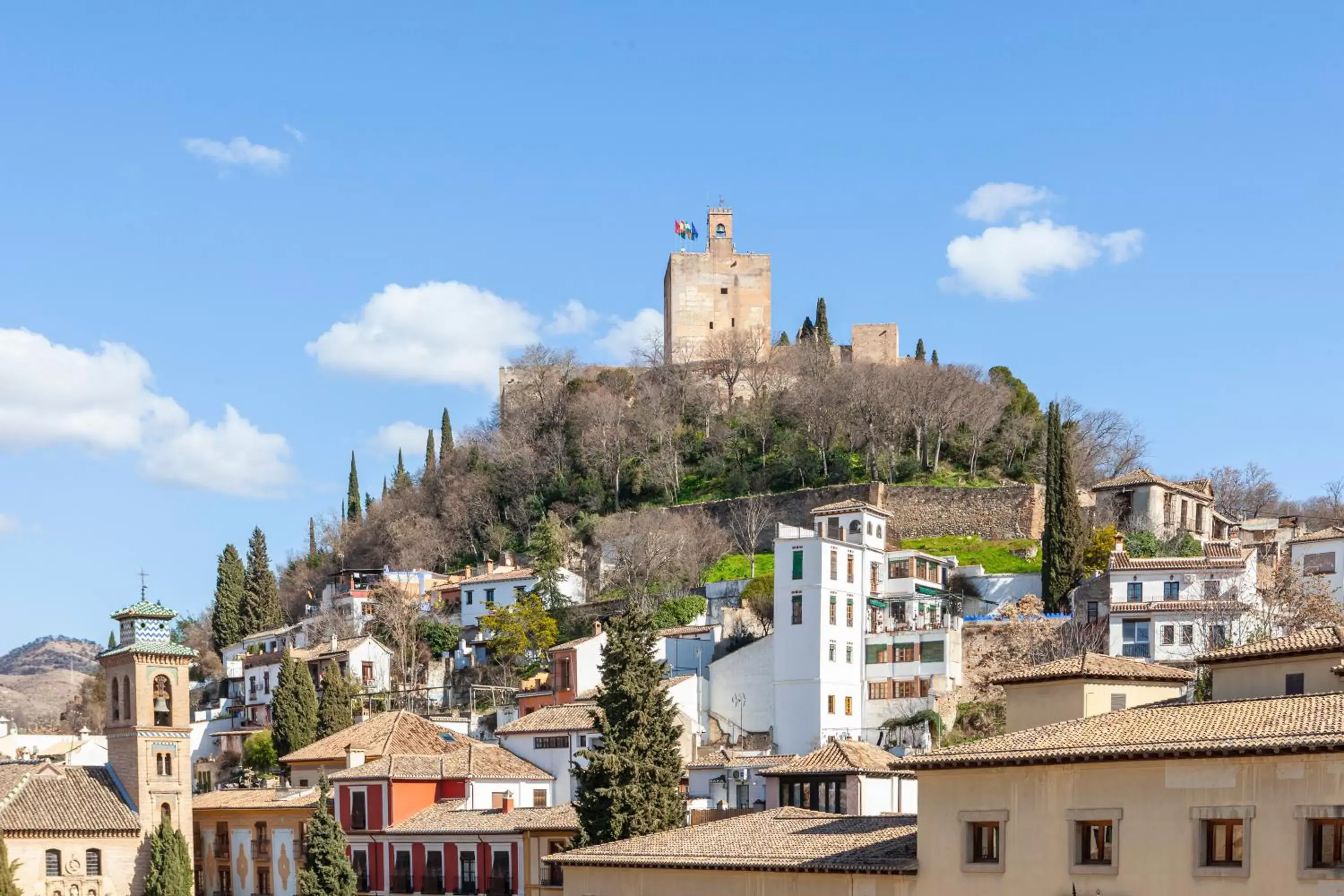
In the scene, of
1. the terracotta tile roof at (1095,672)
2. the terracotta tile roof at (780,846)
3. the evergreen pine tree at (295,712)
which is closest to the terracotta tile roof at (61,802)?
the evergreen pine tree at (295,712)

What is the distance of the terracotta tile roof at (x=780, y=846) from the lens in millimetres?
30516

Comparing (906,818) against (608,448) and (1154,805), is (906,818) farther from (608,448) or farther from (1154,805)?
(608,448)

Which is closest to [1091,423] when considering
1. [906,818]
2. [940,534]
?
[940,534]

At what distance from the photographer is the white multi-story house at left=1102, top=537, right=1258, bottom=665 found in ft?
192

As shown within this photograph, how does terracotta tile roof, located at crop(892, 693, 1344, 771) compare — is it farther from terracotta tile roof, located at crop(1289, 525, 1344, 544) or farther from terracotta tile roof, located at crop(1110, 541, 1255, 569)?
terracotta tile roof, located at crop(1289, 525, 1344, 544)

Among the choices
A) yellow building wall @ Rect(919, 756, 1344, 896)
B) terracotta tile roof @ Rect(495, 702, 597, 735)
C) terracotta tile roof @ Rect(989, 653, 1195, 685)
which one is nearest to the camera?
yellow building wall @ Rect(919, 756, 1344, 896)

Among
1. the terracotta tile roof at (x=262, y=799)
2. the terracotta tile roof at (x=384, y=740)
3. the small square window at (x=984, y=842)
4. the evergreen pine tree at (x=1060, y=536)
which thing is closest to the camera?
the small square window at (x=984, y=842)

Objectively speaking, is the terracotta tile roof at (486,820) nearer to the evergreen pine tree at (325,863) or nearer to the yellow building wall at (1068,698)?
the evergreen pine tree at (325,863)

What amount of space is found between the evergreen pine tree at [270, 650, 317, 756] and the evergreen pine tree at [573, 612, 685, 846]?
28307 mm

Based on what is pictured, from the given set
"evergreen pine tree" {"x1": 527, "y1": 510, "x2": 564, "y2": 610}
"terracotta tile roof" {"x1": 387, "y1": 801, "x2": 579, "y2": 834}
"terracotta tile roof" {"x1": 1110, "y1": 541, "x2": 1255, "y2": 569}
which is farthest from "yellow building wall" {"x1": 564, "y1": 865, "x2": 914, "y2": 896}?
"evergreen pine tree" {"x1": 527, "y1": 510, "x2": 564, "y2": 610}

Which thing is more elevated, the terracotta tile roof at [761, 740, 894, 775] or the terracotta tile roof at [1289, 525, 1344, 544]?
the terracotta tile roof at [1289, 525, 1344, 544]

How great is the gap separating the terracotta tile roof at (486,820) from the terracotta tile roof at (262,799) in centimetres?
443

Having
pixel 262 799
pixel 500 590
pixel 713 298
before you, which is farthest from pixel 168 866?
pixel 713 298

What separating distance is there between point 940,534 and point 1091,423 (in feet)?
56.4
